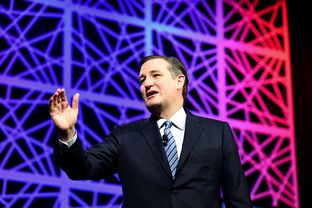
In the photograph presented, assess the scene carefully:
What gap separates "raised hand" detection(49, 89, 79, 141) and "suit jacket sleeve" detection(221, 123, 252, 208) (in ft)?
2.32

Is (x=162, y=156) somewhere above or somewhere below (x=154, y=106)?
below

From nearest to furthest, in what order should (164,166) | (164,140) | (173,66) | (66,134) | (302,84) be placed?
(66,134) → (164,166) → (164,140) → (173,66) → (302,84)


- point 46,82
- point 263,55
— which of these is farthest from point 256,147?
point 46,82

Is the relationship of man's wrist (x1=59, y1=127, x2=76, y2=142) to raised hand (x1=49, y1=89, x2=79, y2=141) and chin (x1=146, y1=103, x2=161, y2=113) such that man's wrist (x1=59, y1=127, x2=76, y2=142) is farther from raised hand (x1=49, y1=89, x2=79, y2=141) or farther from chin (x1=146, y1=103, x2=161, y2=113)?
chin (x1=146, y1=103, x2=161, y2=113)

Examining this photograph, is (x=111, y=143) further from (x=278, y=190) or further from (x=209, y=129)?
(x=278, y=190)

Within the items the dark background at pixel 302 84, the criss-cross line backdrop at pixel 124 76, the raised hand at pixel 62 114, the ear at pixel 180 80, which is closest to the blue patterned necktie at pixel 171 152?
the ear at pixel 180 80

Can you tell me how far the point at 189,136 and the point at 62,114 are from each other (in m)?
0.59

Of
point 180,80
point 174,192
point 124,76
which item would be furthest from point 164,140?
point 124,76

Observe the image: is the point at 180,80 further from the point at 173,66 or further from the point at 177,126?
the point at 177,126

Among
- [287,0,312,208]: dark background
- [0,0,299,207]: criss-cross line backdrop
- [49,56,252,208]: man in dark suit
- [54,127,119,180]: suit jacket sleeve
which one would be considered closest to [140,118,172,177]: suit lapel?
[49,56,252,208]: man in dark suit

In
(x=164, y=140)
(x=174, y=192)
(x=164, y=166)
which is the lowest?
(x=174, y=192)

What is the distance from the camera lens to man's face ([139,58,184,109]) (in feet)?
8.41

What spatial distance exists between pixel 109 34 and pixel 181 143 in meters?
2.05

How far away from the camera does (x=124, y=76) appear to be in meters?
4.21
